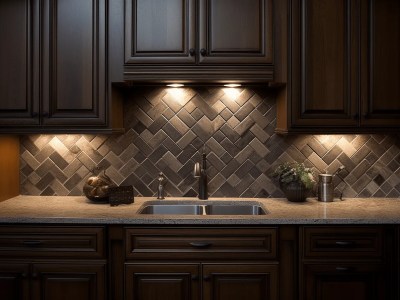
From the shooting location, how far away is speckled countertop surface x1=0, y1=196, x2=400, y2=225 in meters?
2.47

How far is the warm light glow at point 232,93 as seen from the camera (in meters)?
3.17

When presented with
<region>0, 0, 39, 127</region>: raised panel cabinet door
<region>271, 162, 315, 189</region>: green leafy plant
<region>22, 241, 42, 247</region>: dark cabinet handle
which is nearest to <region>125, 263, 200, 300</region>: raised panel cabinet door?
<region>22, 241, 42, 247</region>: dark cabinet handle

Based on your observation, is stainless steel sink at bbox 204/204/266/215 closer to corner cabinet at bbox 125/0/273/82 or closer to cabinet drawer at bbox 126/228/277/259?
cabinet drawer at bbox 126/228/277/259

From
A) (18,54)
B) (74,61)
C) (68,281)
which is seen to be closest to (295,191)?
(68,281)

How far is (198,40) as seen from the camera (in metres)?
2.78

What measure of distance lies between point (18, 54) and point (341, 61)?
1942 millimetres

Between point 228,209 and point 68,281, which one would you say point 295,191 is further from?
point 68,281

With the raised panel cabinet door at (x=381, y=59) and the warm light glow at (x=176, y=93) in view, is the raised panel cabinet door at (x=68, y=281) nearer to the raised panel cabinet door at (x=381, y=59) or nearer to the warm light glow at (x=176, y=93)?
the warm light glow at (x=176, y=93)

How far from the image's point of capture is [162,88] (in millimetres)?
3174

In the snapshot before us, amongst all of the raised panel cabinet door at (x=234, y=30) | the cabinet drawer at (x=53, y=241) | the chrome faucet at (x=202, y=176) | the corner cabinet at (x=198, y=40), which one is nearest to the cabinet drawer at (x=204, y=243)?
the cabinet drawer at (x=53, y=241)

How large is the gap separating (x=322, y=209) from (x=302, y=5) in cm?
122

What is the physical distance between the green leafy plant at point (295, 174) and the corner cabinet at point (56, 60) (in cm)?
115

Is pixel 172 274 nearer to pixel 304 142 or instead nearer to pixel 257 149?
pixel 257 149

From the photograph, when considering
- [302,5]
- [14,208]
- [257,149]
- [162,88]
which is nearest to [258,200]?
[257,149]
